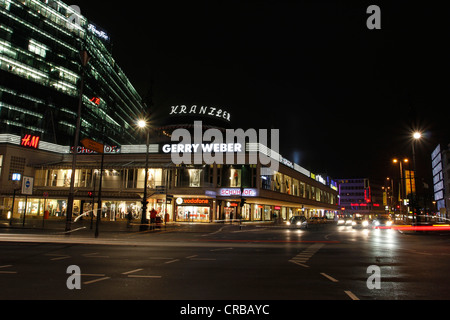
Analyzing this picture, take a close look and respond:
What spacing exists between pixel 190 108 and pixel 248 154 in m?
24.2

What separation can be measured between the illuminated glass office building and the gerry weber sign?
867 cm

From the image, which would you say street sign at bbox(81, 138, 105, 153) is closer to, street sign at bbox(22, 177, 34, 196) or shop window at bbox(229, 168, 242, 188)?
street sign at bbox(22, 177, 34, 196)

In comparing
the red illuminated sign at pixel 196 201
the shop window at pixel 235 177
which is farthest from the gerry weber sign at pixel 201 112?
the red illuminated sign at pixel 196 201

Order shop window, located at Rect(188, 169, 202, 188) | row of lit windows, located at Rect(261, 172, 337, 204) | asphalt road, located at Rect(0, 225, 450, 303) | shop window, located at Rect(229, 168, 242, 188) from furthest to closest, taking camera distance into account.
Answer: row of lit windows, located at Rect(261, 172, 337, 204) → shop window, located at Rect(229, 168, 242, 188) → shop window, located at Rect(188, 169, 202, 188) → asphalt road, located at Rect(0, 225, 450, 303)

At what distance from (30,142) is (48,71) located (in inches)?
1598

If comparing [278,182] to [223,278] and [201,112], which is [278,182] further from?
[223,278]

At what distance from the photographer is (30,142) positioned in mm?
53719

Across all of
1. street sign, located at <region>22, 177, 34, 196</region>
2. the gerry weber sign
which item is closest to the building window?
the gerry weber sign

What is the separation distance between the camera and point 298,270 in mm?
10555

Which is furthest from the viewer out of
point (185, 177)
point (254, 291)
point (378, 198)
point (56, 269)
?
point (378, 198)

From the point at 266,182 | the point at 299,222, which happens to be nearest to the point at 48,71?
the point at 266,182

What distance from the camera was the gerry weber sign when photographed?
70.9 m

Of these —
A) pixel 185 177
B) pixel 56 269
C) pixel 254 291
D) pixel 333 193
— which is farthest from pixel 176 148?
pixel 333 193
